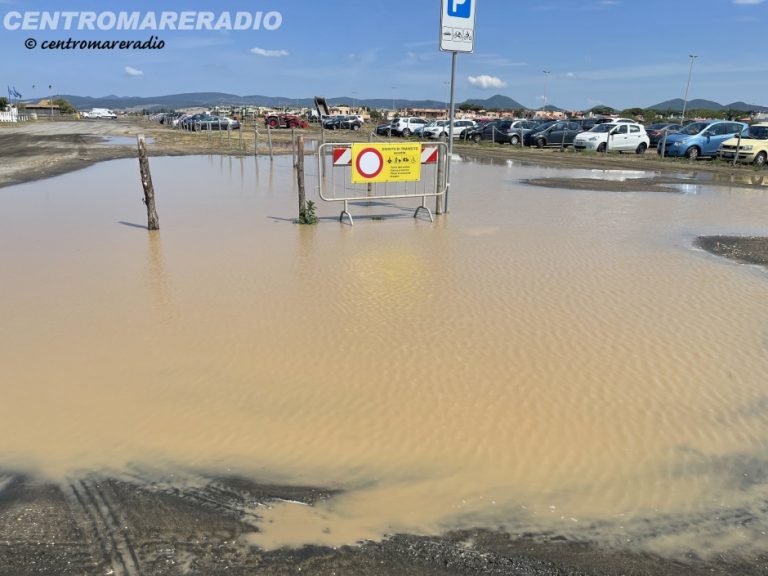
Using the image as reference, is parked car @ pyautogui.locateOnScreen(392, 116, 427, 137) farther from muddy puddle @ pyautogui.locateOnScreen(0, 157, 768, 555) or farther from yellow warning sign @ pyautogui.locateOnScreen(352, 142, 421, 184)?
muddy puddle @ pyautogui.locateOnScreen(0, 157, 768, 555)

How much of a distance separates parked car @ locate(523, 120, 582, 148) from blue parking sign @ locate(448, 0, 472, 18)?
25.7 metres

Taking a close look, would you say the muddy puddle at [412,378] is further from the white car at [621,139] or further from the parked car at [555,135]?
the parked car at [555,135]

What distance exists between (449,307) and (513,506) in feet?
11.7

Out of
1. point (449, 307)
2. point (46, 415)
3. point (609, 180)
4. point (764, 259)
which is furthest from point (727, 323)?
point (609, 180)

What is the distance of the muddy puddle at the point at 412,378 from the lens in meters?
3.71

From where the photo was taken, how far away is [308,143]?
3822 cm

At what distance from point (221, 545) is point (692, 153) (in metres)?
30.3

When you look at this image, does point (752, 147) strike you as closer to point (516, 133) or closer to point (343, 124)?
point (516, 133)

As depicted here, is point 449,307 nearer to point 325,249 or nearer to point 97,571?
point 325,249

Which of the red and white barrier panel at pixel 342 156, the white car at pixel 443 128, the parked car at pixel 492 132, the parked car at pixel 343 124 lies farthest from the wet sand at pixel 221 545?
the parked car at pixel 343 124

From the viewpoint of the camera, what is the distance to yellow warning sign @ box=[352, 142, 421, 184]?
11703mm

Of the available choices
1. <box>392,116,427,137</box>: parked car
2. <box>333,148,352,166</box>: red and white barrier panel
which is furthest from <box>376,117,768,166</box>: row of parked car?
Answer: <box>333,148,352,166</box>: red and white barrier panel

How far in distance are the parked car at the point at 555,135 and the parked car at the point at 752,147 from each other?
35.0 ft

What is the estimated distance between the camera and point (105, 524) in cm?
341
